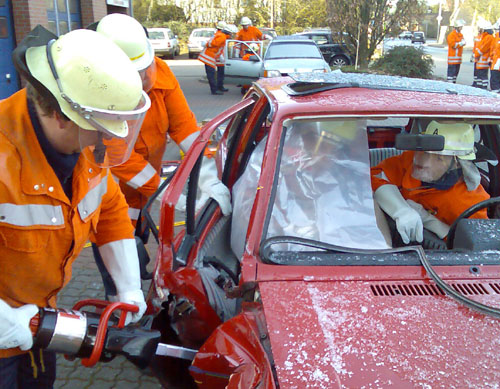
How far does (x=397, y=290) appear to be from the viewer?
6.11ft

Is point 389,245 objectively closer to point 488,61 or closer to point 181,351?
point 181,351

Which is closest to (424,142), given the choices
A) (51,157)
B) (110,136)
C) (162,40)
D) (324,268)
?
(324,268)

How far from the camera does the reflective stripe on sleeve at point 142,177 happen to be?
3.22 metres

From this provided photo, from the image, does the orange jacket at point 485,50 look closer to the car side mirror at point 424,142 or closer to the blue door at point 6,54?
the blue door at point 6,54

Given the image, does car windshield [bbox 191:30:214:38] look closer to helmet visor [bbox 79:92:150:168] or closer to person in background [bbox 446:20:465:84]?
person in background [bbox 446:20:465:84]

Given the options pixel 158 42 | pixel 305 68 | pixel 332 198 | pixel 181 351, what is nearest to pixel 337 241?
pixel 332 198

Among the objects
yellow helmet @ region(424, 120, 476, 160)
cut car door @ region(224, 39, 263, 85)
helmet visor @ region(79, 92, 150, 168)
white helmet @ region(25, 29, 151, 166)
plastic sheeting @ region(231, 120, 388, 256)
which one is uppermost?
white helmet @ region(25, 29, 151, 166)

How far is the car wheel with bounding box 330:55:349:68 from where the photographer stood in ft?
61.7

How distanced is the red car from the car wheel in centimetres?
1642

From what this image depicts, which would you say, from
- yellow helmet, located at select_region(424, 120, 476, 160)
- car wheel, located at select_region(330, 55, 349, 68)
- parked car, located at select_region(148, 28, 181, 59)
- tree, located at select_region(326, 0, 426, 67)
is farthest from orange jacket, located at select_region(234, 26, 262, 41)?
yellow helmet, located at select_region(424, 120, 476, 160)

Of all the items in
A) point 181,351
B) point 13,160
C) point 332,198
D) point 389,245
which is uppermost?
point 13,160

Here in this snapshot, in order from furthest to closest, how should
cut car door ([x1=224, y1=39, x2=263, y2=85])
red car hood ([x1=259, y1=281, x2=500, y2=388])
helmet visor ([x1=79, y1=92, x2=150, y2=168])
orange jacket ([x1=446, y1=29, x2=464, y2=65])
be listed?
orange jacket ([x1=446, y1=29, x2=464, y2=65]), cut car door ([x1=224, y1=39, x2=263, y2=85]), helmet visor ([x1=79, y1=92, x2=150, y2=168]), red car hood ([x1=259, y1=281, x2=500, y2=388])

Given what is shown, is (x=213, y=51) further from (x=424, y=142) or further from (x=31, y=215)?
(x=31, y=215)

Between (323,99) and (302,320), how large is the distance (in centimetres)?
114
